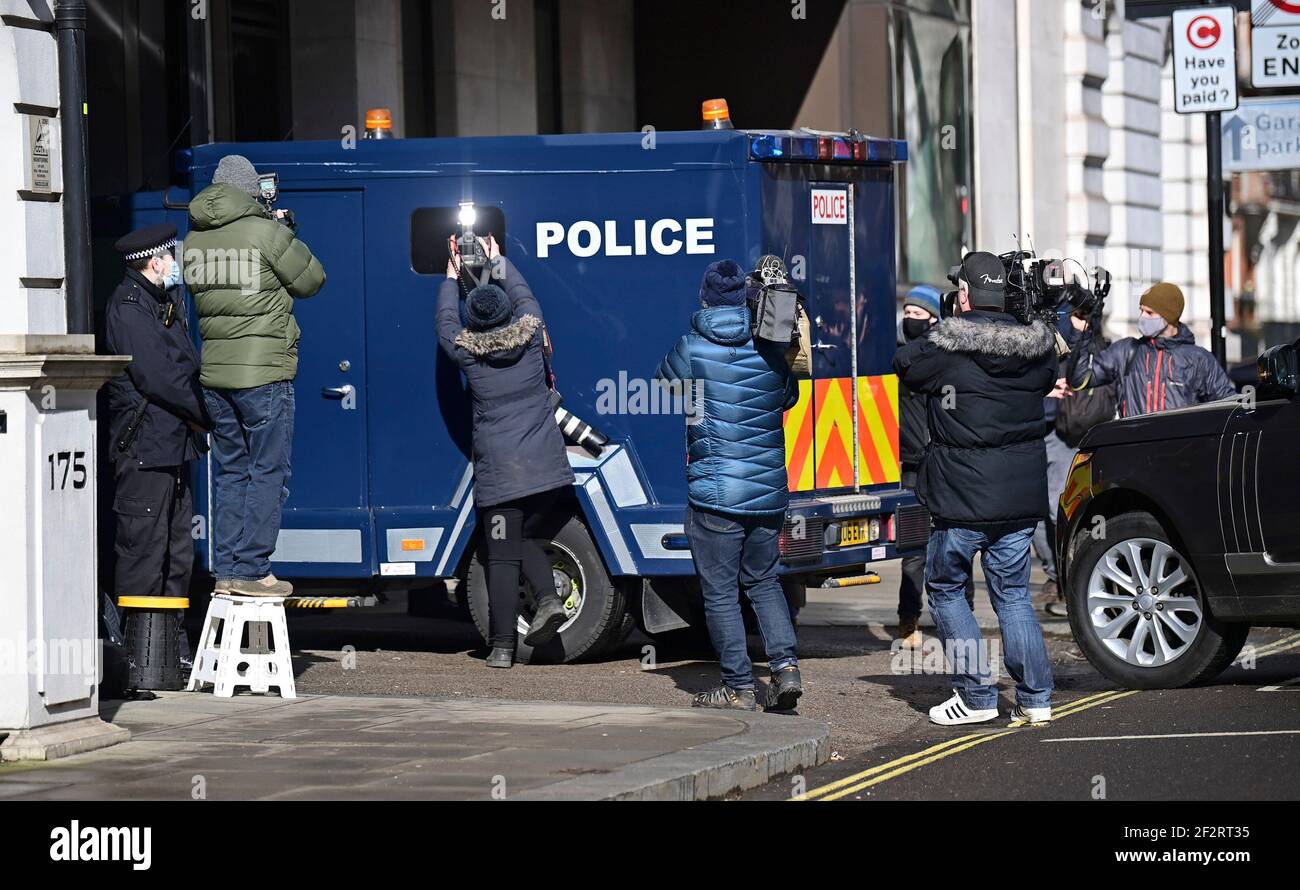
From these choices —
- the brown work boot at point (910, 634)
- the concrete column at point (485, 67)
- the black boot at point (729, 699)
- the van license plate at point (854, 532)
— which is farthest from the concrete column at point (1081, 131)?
the black boot at point (729, 699)

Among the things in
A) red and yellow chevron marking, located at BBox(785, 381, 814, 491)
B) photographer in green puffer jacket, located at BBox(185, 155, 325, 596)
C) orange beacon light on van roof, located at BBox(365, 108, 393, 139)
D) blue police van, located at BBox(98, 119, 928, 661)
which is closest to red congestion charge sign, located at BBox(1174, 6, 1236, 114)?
blue police van, located at BBox(98, 119, 928, 661)

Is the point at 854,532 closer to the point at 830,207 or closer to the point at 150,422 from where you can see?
the point at 830,207

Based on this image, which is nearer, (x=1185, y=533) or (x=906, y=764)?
(x=906, y=764)

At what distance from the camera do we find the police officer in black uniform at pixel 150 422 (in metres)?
10.1

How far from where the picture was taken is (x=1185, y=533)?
33.6ft

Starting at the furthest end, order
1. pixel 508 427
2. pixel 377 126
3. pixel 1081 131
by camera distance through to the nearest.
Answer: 1. pixel 1081 131
2. pixel 377 126
3. pixel 508 427

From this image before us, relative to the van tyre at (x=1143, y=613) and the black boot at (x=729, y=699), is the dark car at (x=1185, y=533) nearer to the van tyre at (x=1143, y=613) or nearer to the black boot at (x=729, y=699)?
the van tyre at (x=1143, y=613)

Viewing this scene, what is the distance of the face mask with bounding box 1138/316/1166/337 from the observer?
12.9 m

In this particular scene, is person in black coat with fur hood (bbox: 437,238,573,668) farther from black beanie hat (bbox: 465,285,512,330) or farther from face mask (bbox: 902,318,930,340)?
face mask (bbox: 902,318,930,340)

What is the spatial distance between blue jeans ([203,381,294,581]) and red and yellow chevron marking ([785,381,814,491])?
262cm

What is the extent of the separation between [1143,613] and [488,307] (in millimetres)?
3583

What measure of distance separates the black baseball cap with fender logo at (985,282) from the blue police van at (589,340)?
1.65 m

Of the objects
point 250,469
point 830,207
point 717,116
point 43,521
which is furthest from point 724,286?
point 43,521
